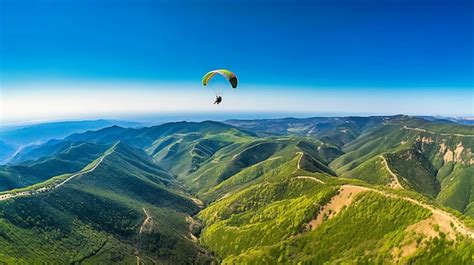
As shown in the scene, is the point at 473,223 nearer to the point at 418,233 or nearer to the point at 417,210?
the point at 418,233

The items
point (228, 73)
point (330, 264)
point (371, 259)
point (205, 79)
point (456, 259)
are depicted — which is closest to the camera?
point (228, 73)

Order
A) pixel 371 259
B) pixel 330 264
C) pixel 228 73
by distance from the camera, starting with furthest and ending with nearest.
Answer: pixel 330 264 → pixel 371 259 → pixel 228 73

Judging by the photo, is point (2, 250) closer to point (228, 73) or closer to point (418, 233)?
point (228, 73)

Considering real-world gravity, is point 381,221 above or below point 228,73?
below

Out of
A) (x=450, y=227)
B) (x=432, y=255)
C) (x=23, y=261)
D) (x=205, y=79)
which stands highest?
(x=205, y=79)

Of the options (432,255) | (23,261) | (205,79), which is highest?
(205,79)

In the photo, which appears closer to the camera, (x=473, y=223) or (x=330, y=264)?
(x=473, y=223)

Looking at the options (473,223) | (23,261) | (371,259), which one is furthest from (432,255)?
(23,261)

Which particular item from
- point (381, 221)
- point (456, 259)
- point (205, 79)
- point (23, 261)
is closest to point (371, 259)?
point (381, 221)

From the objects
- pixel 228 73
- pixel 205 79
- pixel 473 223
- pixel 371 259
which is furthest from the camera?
pixel 371 259
